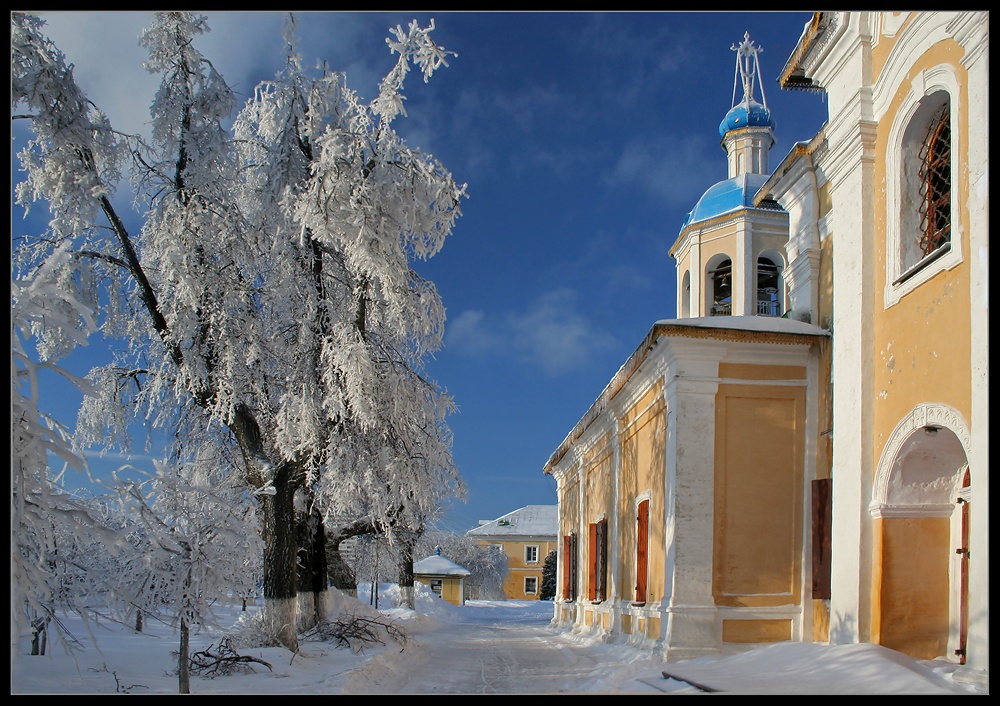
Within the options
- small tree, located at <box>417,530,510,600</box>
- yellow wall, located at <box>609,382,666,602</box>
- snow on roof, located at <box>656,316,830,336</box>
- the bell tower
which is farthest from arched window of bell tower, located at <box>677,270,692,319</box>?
small tree, located at <box>417,530,510,600</box>

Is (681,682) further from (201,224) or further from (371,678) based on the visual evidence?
(201,224)

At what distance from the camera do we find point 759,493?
1216 cm

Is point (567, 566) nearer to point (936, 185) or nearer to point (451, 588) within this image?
point (936, 185)

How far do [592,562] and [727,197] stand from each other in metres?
8.51

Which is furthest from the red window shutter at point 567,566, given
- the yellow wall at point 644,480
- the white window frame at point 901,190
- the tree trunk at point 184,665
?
the white window frame at point 901,190

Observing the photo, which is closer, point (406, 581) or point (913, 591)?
point (913, 591)

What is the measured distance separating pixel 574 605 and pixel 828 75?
1529 centimetres

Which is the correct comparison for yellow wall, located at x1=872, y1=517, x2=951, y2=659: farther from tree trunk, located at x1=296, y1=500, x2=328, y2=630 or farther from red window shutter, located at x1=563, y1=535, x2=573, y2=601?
red window shutter, located at x1=563, y1=535, x2=573, y2=601

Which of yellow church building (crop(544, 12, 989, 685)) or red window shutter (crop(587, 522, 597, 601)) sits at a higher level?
yellow church building (crop(544, 12, 989, 685))

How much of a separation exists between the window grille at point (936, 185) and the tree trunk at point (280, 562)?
7933mm

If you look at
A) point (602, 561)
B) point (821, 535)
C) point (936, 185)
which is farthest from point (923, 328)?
point (602, 561)

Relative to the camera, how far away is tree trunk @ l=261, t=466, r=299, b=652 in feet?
37.0

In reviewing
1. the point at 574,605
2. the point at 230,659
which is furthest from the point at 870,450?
the point at 574,605

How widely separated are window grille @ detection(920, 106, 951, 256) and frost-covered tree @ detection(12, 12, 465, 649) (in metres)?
5.62
